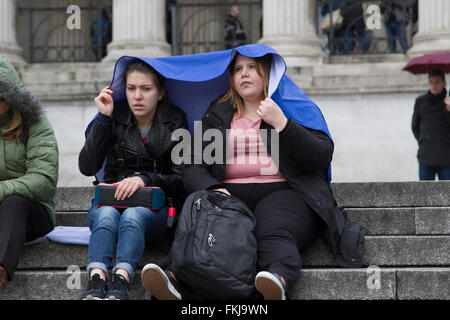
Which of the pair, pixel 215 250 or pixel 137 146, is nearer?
pixel 215 250

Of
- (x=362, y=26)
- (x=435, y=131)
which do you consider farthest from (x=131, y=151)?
(x=362, y=26)

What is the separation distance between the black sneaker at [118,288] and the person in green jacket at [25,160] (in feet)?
2.76

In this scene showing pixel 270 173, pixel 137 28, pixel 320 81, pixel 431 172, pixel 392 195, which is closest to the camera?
pixel 270 173

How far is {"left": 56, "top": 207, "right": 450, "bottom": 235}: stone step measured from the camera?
21.3 ft

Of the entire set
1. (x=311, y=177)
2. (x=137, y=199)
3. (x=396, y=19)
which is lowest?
(x=137, y=199)

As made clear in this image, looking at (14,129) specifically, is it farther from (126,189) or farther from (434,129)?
(434,129)

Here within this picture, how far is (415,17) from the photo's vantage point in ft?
55.2

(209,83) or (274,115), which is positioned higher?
(209,83)

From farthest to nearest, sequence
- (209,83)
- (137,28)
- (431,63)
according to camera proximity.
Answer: (137,28)
(431,63)
(209,83)

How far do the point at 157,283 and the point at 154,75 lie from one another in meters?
1.68

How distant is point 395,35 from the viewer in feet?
53.3
